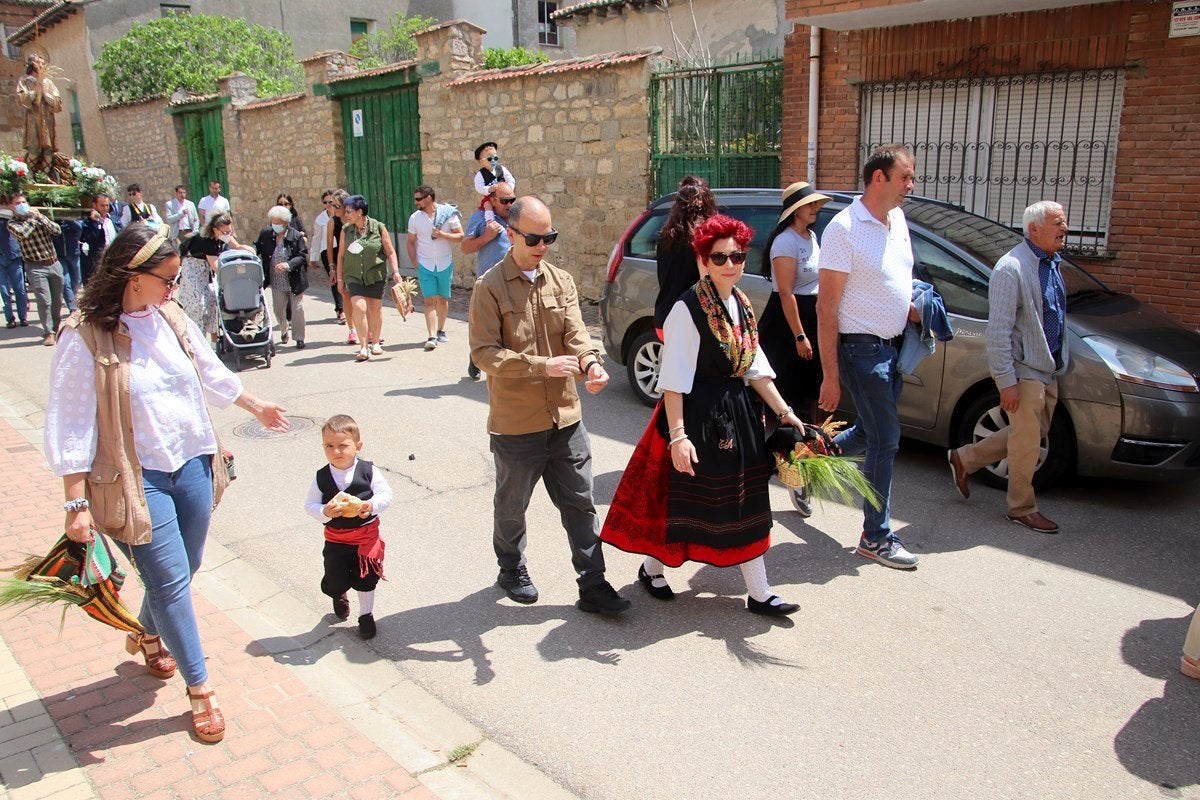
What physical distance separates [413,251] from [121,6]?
24.0m

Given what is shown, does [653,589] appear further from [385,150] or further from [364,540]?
[385,150]

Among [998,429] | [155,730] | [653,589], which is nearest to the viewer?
[155,730]

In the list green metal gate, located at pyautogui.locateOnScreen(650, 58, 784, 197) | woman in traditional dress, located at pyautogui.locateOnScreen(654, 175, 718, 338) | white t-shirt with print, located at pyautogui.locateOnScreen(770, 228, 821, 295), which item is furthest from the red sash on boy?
green metal gate, located at pyautogui.locateOnScreen(650, 58, 784, 197)

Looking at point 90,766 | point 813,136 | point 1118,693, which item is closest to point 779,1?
point 813,136

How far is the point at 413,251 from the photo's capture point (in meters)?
10.6

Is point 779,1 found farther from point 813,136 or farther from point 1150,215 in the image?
point 1150,215

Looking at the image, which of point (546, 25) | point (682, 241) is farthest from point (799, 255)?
point (546, 25)

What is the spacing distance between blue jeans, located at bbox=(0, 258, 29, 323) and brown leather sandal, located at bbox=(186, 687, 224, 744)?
11.0 m

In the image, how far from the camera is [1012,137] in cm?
956

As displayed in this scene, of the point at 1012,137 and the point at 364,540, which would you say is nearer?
the point at 364,540

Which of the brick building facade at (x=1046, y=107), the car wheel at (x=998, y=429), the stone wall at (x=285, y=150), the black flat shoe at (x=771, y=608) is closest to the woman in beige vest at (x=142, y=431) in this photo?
the black flat shoe at (x=771, y=608)

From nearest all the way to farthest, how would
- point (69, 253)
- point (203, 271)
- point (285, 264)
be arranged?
point (203, 271) < point (285, 264) < point (69, 253)

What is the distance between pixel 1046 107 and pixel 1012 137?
1.32 ft

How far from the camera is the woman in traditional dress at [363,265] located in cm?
1020
